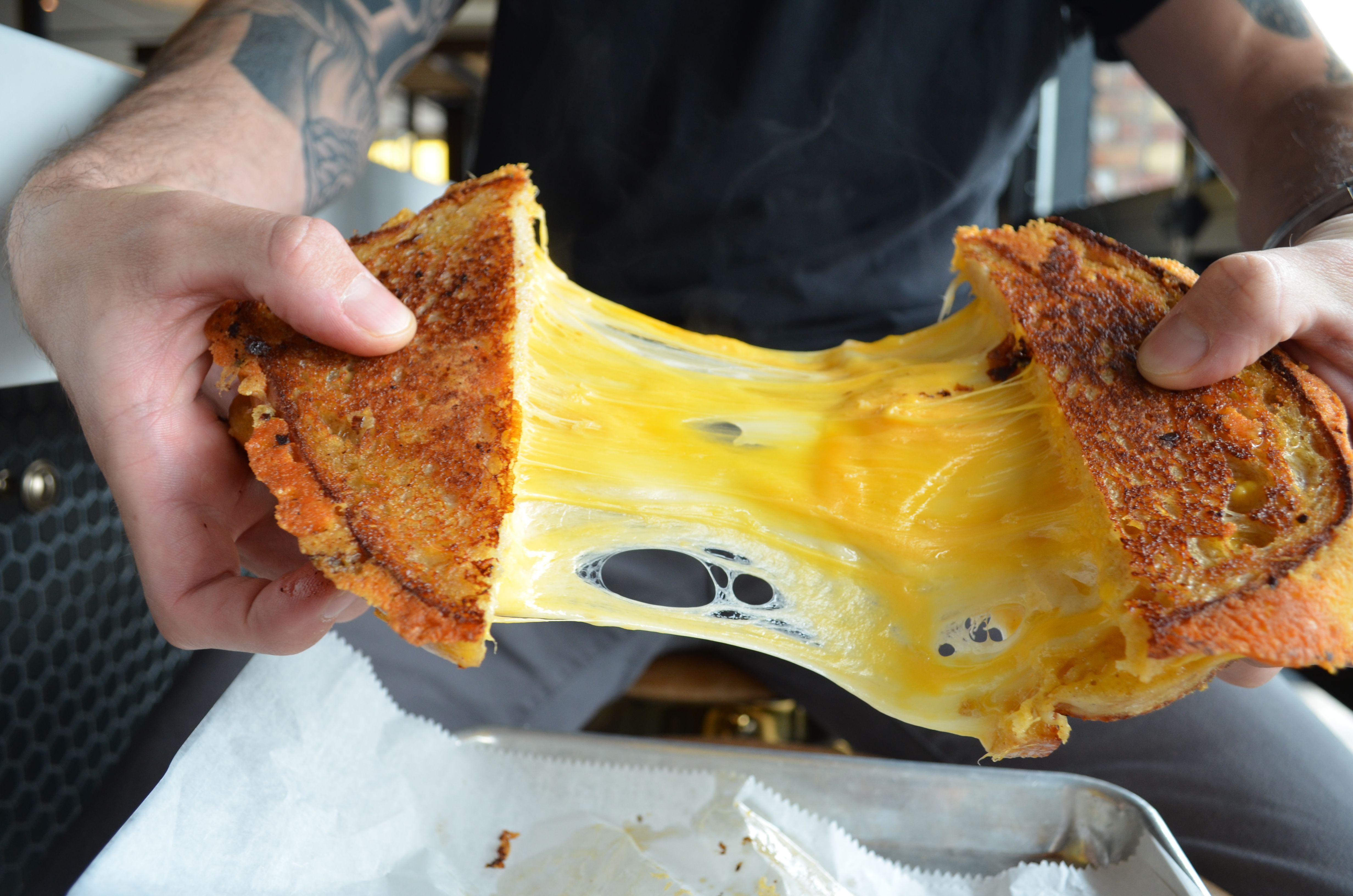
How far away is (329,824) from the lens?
836 mm

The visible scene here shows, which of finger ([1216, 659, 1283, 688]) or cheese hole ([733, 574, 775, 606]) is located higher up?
finger ([1216, 659, 1283, 688])

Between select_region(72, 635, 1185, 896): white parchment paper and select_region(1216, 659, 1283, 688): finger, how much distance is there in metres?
0.21

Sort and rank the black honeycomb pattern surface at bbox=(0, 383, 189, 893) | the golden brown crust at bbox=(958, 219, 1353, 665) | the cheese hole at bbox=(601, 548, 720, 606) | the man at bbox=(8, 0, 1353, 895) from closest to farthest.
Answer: the golden brown crust at bbox=(958, 219, 1353, 665) < the man at bbox=(8, 0, 1353, 895) < the black honeycomb pattern surface at bbox=(0, 383, 189, 893) < the cheese hole at bbox=(601, 548, 720, 606)

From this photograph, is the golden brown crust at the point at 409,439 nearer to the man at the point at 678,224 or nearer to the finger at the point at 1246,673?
the man at the point at 678,224

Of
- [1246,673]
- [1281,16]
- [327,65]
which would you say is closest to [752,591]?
[1246,673]

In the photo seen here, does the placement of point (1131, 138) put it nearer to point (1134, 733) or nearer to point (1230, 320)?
point (1134, 733)

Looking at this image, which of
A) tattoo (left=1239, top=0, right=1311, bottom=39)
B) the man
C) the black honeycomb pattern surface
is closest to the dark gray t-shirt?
the man

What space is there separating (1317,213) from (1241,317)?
49 cm

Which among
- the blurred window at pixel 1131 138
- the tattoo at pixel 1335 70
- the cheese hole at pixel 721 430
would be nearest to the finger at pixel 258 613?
the cheese hole at pixel 721 430

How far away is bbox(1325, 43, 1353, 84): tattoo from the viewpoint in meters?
1.11

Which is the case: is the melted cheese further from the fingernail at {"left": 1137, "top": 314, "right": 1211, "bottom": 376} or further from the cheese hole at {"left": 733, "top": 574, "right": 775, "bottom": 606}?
the cheese hole at {"left": 733, "top": 574, "right": 775, "bottom": 606}

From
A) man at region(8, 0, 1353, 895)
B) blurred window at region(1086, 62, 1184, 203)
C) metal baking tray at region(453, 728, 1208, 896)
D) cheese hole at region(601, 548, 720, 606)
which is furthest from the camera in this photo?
blurred window at region(1086, 62, 1184, 203)

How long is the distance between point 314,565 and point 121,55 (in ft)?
32.5

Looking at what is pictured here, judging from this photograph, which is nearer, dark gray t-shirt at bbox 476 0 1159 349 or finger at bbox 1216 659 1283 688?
finger at bbox 1216 659 1283 688
